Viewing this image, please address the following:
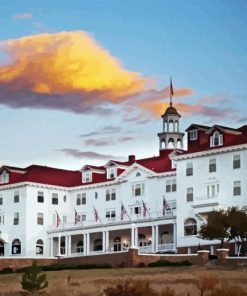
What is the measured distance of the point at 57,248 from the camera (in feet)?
414

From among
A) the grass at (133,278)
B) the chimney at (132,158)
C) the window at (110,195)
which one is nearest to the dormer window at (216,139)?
the window at (110,195)

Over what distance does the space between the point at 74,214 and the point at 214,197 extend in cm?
2627

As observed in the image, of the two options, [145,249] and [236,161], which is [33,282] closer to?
[236,161]

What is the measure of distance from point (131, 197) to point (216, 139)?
628 inches

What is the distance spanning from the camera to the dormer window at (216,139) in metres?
108

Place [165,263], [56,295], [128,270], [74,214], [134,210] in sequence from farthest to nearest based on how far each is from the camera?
[74,214], [134,210], [165,263], [128,270], [56,295]

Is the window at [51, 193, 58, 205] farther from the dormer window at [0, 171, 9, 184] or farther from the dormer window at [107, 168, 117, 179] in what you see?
the dormer window at [107, 168, 117, 179]

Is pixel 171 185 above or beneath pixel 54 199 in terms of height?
above

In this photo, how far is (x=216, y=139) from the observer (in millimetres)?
109062

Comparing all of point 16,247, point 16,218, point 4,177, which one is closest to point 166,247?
point 16,247

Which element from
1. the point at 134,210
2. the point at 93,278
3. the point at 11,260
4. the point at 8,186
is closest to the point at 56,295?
the point at 93,278

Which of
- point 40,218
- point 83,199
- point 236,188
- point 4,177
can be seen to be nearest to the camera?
point 236,188

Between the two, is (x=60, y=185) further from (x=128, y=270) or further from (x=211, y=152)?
(x=128, y=270)

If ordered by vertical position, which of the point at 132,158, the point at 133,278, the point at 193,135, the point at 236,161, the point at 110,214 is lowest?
the point at 133,278
